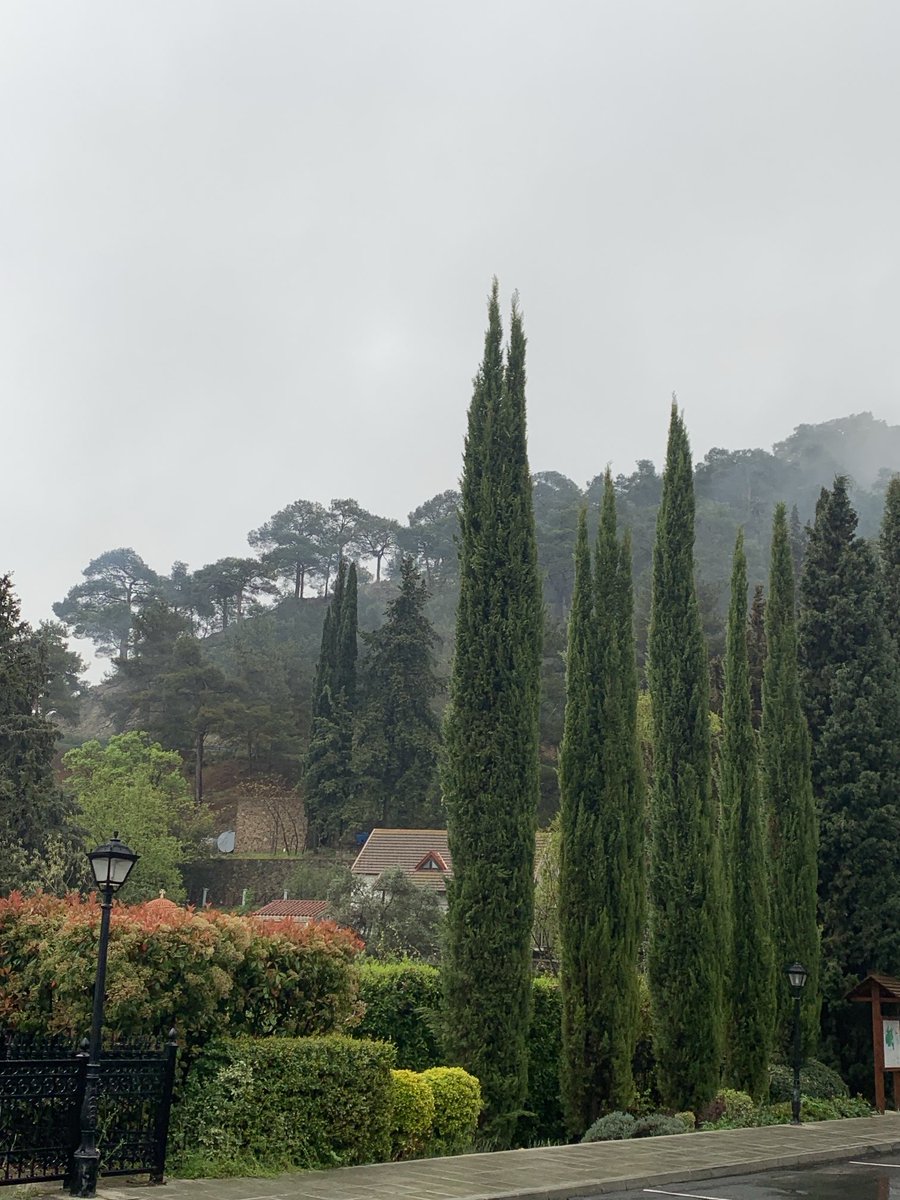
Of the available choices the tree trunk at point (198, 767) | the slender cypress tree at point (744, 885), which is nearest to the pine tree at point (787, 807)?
the slender cypress tree at point (744, 885)

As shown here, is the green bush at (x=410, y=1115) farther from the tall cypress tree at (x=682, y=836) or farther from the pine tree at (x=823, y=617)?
the pine tree at (x=823, y=617)

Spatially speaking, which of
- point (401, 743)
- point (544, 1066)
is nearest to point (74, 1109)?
point (544, 1066)

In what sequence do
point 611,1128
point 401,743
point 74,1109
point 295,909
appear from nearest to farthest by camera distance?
point 74,1109, point 611,1128, point 295,909, point 401,743

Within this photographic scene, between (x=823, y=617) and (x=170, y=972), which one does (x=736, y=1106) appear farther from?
(x=823, y=617)

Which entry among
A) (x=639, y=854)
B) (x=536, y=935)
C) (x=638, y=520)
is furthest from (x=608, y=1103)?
(x=638, y=520)

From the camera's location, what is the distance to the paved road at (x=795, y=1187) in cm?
1001

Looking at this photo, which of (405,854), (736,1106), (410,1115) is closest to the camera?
(410,1115)

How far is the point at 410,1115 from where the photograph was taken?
1175cm

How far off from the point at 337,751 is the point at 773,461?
323 ft

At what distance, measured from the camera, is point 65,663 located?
67688 millimetres

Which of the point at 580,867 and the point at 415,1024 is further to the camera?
the point at 580,867

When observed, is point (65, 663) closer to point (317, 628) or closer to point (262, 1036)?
point (317, 628)

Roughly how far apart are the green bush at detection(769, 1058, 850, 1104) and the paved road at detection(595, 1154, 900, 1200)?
643 centimetres

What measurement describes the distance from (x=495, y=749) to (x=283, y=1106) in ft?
21.7
